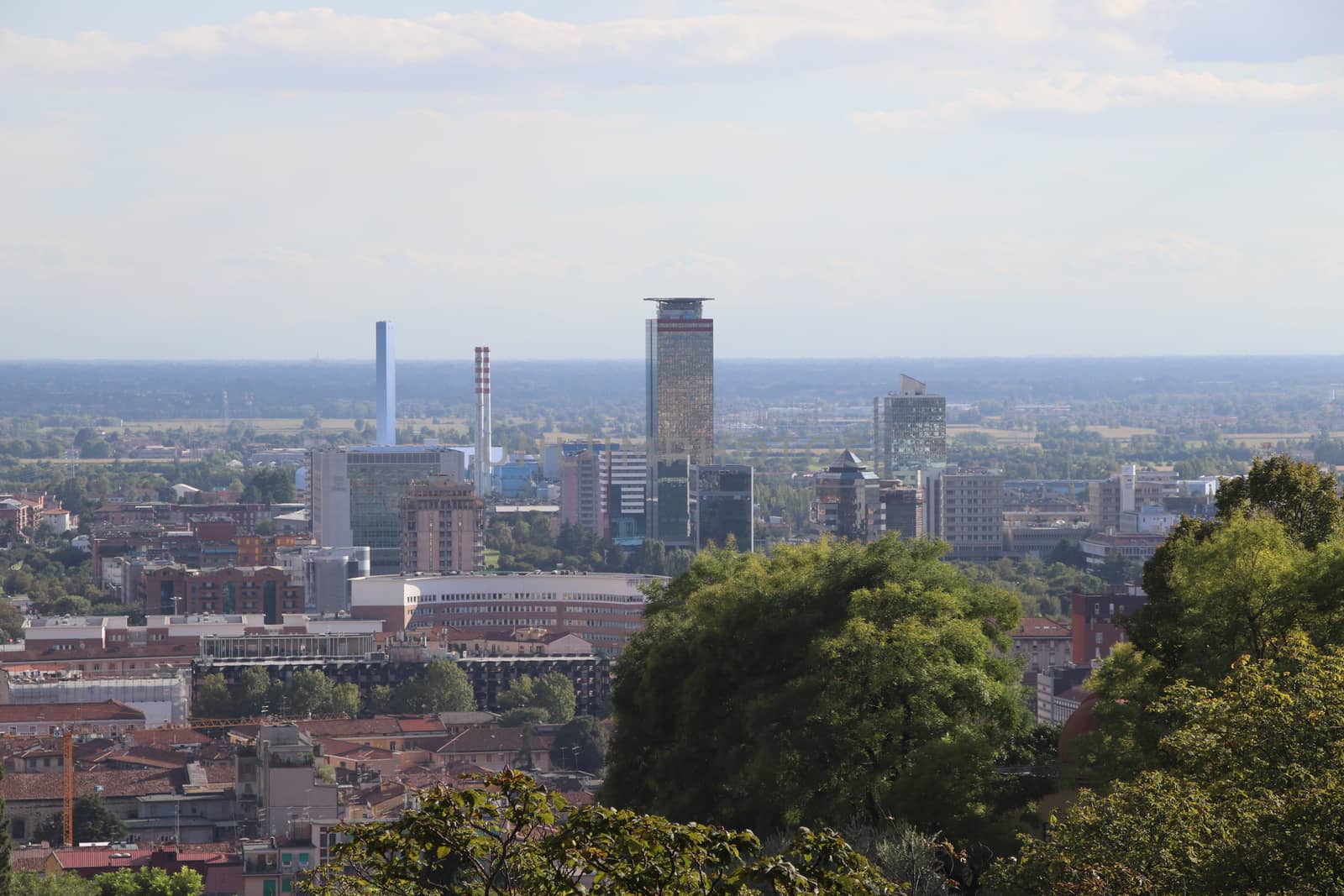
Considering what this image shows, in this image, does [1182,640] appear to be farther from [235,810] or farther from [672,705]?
[235,810]

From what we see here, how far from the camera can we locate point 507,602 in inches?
3054

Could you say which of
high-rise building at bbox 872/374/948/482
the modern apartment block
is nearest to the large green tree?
the modern apartment block

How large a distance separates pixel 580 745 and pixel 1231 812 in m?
37.9

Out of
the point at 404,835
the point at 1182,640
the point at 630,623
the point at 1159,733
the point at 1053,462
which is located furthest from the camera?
the point at 1053,462

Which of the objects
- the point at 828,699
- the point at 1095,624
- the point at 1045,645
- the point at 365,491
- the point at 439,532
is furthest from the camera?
the point at 365,491

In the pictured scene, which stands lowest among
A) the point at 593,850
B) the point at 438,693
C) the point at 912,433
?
the point at 438,693

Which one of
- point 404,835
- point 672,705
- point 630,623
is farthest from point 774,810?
point 630,623

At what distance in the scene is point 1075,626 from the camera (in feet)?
192

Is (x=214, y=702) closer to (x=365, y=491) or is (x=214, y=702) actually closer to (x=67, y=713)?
(x=67, y=713)

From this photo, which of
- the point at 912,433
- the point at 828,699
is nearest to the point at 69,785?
the point at 828,699

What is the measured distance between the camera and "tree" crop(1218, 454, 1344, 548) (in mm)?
20859

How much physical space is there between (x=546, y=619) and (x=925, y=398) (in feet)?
185

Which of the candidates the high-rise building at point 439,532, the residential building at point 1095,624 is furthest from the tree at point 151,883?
the high-rise building at point 439,532

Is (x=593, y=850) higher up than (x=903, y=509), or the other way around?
(x=593, y=850)
